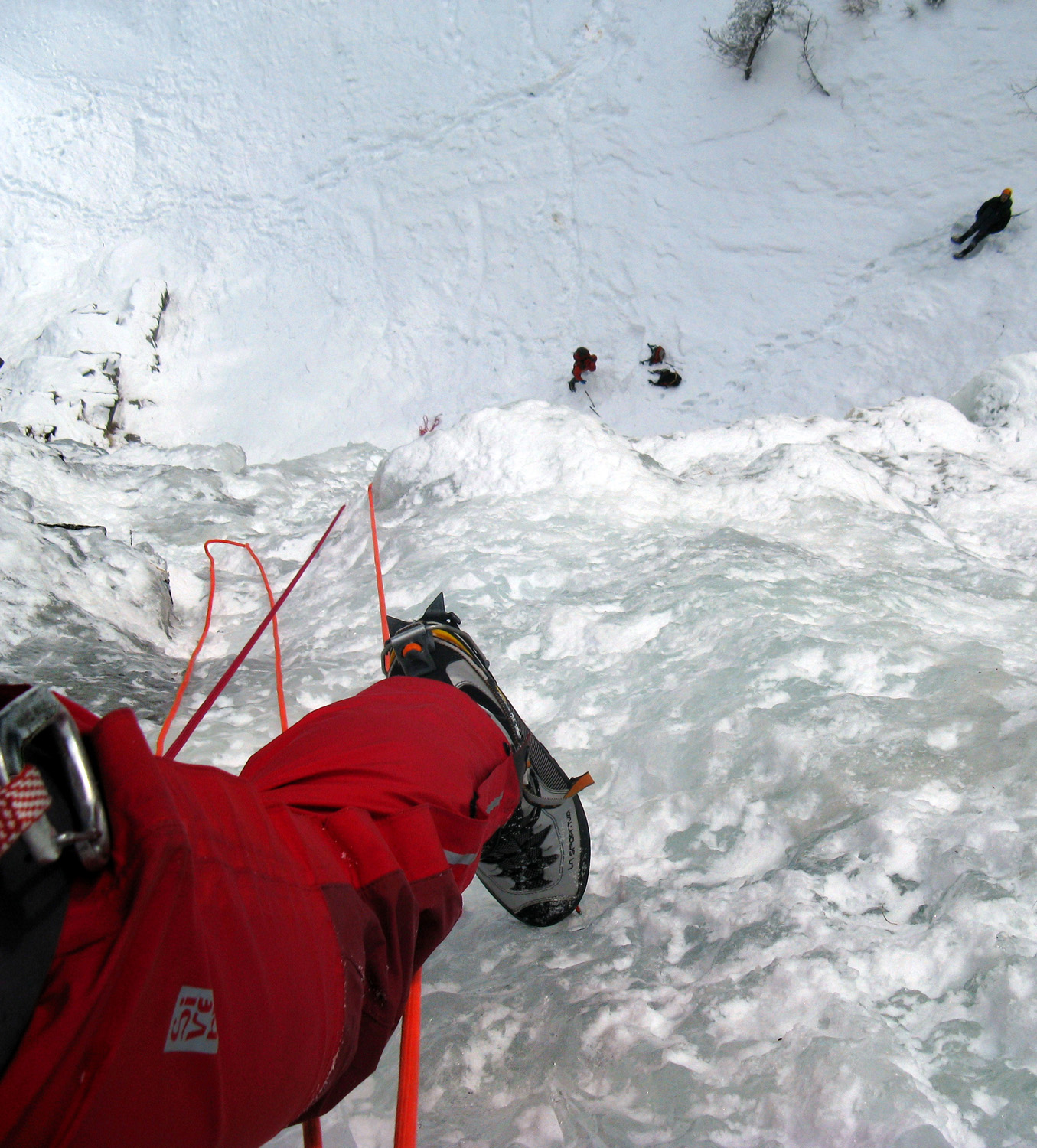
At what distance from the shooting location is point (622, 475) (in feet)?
10.7

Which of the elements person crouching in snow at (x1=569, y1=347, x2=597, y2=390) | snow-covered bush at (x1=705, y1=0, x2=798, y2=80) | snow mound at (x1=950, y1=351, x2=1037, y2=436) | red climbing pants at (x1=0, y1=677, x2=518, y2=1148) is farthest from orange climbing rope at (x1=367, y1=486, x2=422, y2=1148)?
snow-covered bush at (x1=705, y1=0, x2=798, y2=80)

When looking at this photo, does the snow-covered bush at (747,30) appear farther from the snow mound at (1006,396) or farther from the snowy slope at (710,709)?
the snowy slope at (710,709)

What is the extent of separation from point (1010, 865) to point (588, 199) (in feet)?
31.8

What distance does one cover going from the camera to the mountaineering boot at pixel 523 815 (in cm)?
148

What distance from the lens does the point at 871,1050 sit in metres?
1.07

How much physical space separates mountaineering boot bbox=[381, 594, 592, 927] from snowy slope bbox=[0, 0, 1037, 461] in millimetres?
6536

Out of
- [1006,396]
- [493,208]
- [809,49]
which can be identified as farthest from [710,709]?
[809,49]

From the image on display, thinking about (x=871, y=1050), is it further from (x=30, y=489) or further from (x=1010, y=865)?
(x=30, y=489)

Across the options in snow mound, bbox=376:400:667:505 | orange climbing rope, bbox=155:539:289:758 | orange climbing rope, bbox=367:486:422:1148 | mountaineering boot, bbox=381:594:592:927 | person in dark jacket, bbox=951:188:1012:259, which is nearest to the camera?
orange climbing rope, bbox=367:486:422:1148

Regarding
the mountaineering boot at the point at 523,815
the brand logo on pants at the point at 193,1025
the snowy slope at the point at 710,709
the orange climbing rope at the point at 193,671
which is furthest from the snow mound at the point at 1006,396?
the brand logo on pants at the point at 193,1025

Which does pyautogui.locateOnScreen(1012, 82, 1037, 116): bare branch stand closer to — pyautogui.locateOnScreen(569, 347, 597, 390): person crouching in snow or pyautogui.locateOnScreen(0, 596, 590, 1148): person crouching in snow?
pyautogui.locateOnScreen(569, 347, 597, 390): person crouching in snow

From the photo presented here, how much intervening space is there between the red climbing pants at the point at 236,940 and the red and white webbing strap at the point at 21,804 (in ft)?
0.24

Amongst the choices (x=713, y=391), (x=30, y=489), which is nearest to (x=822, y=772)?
(x=30, y=489)

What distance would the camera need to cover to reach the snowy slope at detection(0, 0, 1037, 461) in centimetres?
780
